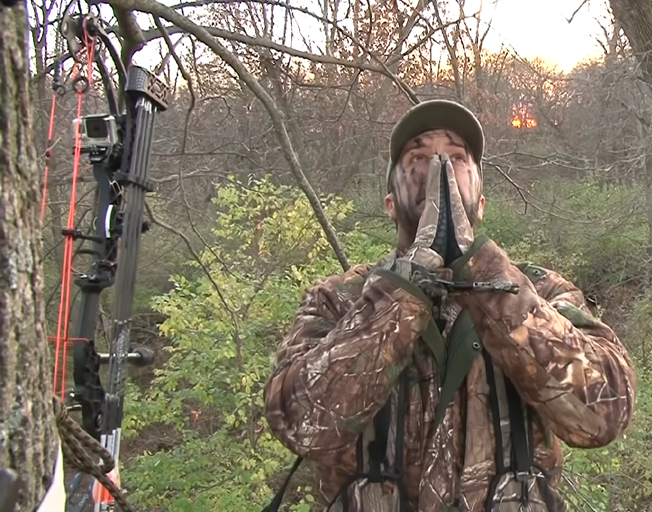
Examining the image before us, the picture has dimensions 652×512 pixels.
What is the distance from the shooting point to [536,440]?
5.23ft

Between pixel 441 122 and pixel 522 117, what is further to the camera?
pixel 522 117

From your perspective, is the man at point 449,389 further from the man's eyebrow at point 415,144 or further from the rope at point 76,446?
the rope at point 76,446

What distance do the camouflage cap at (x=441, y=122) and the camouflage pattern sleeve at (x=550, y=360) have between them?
1.50ft

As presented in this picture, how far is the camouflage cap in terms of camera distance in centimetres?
190

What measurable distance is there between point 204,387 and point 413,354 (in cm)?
369

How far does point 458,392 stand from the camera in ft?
5.18

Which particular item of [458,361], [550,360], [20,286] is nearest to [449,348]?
[458,361]

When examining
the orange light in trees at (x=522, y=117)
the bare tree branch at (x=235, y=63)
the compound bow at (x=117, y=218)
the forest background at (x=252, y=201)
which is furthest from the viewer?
the orange light in trees at (x=522, y=117)

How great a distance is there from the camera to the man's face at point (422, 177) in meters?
1.79

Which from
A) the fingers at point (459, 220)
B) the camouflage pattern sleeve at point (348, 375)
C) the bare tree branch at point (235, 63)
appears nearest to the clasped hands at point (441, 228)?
the fingers at point (459, 220)

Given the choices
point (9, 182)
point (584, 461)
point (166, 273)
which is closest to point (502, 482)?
point (9, 182)

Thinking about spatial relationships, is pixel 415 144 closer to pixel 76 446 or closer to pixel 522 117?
pixel 76 446

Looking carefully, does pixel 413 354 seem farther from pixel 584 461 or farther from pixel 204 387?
pixel 584 461

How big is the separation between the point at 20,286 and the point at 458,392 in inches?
43.4
